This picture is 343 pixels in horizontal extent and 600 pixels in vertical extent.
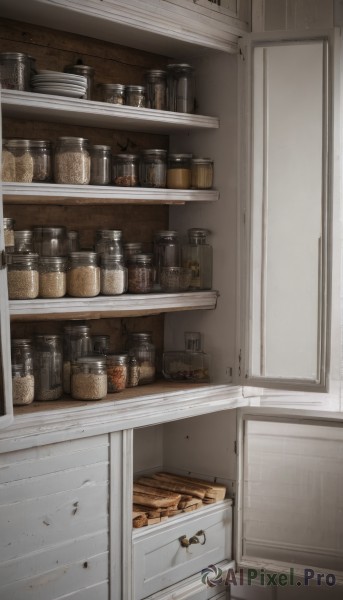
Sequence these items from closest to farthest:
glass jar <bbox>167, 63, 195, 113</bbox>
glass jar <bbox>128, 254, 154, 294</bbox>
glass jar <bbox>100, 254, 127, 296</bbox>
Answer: glass jar <bbox>100, 254, 127, 296</bbox> → glass jar <bbox>128, 254, 154, 294</bbox> → glass jar <bbox>167, 63, 195, 113</bbox>

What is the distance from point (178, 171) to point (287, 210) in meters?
0.45

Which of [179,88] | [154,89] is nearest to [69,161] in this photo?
[154,89]

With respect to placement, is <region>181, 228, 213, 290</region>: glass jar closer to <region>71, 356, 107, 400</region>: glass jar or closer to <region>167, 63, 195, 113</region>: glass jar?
<region>167, 63, 195, 113</region>: glass jar

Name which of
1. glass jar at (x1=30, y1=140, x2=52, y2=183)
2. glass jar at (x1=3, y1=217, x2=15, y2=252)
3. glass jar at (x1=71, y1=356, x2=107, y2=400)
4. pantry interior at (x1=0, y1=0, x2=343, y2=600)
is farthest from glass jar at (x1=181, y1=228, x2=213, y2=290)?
glass jar at (x1=3, y1=217, x2=15, y2=252)

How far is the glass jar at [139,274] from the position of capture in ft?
10.5

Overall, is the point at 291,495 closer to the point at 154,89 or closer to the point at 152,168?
the point at 152,168

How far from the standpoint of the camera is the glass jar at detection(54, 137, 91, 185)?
290 cm

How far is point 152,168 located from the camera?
328cm

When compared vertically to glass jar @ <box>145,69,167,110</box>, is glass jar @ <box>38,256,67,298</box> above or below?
below

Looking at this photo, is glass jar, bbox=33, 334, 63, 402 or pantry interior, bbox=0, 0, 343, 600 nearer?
pantry interior, bbox=0, 0, 343, 600

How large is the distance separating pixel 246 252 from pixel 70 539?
1298 millimetres

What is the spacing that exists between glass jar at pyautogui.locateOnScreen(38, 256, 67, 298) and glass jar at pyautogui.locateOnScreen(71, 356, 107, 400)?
0.86 ft

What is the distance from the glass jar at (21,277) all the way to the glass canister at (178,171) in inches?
31.4

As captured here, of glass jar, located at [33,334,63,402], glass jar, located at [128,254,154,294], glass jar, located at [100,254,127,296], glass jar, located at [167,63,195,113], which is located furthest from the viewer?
glass jar, located at [167,63,195,113]
